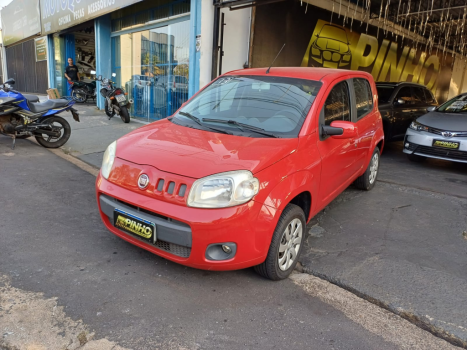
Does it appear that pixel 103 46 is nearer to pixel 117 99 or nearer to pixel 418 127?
pixel 117 99

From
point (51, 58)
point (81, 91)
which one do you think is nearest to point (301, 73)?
point (81, 91)

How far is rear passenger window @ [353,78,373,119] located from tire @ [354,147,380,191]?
732 mm

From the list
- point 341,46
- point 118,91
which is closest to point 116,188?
point 118,91

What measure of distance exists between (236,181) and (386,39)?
1377 centimetres

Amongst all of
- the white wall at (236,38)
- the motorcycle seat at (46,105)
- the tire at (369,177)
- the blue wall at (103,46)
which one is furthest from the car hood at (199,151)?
the blue wall at (103,46)

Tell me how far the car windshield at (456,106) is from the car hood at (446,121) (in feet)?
0.78

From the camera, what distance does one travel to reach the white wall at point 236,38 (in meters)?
7.69

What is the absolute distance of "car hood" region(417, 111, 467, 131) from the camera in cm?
620

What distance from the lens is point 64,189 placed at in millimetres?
4668

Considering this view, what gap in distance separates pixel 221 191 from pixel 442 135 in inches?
211

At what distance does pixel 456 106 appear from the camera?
279 inches

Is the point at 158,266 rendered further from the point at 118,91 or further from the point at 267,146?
the point at 118,91

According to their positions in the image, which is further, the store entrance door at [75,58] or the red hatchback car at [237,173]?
the store entrance door at [75,58]

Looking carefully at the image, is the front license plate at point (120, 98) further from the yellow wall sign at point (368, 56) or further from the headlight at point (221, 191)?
the headlight at point (221, 191)
